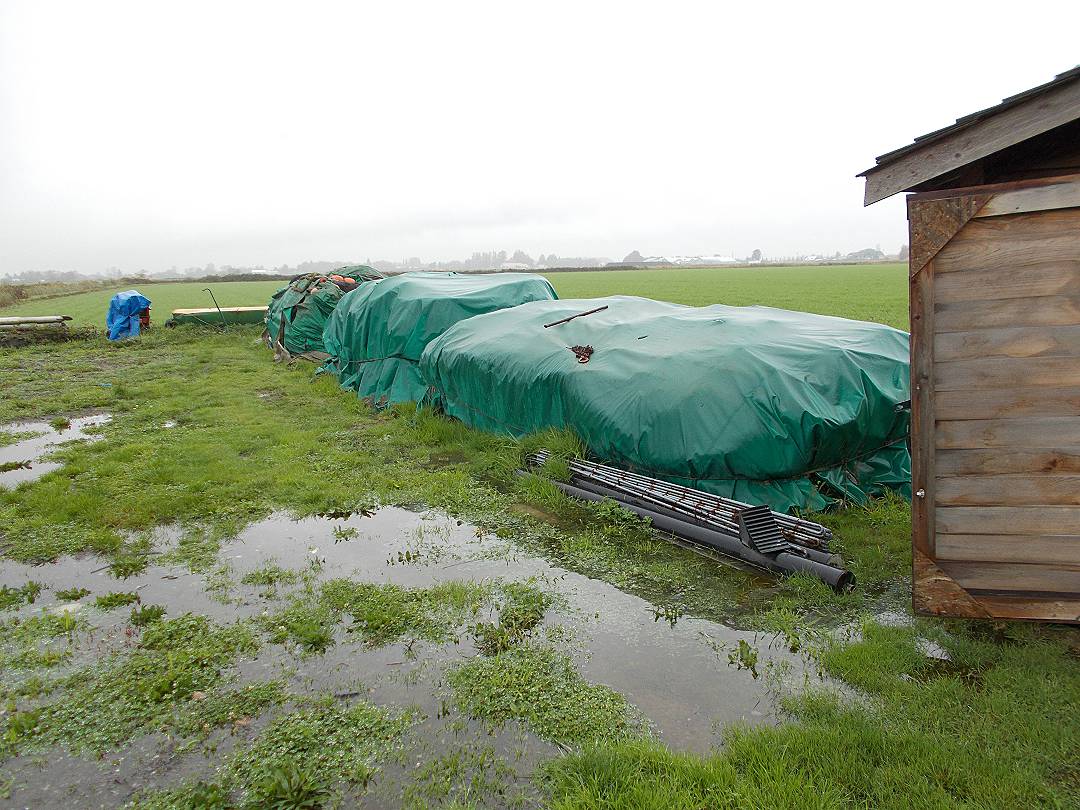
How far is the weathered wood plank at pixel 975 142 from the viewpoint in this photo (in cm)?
342

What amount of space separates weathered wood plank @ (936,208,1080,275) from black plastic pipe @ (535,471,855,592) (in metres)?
2.06

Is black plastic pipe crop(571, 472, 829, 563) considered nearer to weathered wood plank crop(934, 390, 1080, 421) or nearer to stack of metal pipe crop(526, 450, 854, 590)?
stack of metal pipe crop(526, 450, 854, 590)

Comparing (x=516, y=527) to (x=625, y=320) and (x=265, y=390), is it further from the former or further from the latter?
(x=265, y=390)

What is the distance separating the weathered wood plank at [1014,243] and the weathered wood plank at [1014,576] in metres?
1.68

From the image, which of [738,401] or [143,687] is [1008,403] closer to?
[738,401]

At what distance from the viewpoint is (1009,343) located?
3.84 m

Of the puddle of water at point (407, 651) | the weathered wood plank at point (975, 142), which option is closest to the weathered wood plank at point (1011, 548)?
the puddle of water at point (407, 651)

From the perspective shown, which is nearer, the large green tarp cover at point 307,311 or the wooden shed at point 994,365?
the wooden shed at point 994,365

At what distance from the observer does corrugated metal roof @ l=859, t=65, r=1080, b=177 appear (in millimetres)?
3369

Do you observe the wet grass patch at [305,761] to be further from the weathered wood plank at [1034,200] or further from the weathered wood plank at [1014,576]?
the weathered wood plank at [1034,200]

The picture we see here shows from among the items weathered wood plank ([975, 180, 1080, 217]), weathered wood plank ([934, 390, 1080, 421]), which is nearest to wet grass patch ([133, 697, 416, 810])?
weathered wood plank ([934, 390, 1080, 421])

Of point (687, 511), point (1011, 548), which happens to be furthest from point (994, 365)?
point (687, 511)

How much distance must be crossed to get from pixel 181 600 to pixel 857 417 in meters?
5.71

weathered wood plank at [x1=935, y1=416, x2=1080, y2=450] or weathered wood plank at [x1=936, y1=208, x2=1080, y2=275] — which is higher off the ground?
weathered wood plank at [x1=936, y1=208, x2=1080, y2=275]
